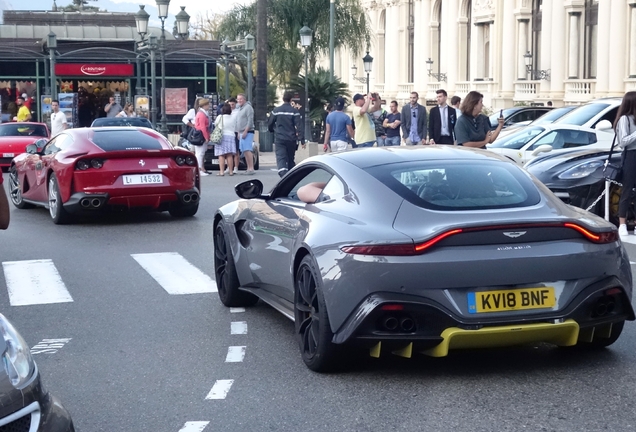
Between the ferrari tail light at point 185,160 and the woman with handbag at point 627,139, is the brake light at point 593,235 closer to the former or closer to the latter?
the woman with handbag at point 627,139

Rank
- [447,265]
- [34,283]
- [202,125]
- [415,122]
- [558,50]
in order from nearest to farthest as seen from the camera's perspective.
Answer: [447,265]
[34,283]
[415,122]
[202,125]
[558,50]

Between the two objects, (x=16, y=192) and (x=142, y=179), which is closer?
(x=142, y=179)

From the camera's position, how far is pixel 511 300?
245 inches

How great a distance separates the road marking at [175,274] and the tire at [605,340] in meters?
3.83

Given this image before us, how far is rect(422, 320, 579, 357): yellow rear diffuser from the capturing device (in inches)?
242

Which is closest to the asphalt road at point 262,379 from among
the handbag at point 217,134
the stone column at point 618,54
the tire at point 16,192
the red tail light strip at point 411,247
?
the red tail light strip at point 411,247

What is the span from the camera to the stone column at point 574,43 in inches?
1925

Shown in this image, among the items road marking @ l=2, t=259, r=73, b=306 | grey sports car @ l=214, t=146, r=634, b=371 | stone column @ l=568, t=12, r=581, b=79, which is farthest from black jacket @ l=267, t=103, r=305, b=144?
stone column @ l=568, t=12, r=581, b=79

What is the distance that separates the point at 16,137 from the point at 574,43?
92.6 ft

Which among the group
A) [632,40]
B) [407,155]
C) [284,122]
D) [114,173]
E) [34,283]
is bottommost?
[34,283]

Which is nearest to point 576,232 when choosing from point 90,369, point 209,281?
point 90,369

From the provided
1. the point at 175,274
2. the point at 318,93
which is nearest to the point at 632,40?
the point at 318,93

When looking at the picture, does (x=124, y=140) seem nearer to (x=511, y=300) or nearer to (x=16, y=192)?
(x=16, y=192)

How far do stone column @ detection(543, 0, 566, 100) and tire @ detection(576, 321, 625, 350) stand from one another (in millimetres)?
43191
